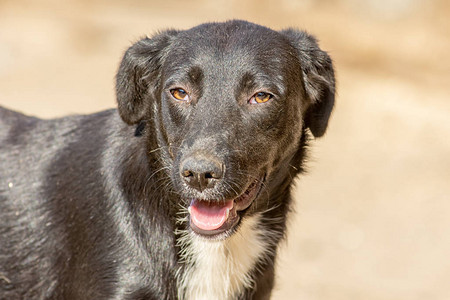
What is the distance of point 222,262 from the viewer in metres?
4.57

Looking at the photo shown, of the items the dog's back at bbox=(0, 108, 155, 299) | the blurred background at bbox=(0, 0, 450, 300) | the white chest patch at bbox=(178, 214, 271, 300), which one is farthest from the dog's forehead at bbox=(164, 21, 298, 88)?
the blurred background at bbox=(0, 0, 450, 300)

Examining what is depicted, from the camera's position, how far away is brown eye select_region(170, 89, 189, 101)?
4273 mm

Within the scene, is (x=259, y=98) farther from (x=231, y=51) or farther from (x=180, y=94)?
(x=180, y=94)

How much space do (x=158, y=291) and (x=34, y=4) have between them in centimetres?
1113

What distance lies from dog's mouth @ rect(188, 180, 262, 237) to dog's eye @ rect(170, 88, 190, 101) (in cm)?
51

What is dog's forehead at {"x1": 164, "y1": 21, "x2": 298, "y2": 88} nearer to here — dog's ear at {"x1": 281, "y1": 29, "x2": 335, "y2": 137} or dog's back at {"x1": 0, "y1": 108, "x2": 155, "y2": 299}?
dog's ear at {"x1": 281, "y1": 29, "x2": 335, "y2": 137}

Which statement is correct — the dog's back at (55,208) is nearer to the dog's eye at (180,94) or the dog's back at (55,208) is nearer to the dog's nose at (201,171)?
the dog's eye at (180,94)

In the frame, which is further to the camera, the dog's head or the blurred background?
the blurred background

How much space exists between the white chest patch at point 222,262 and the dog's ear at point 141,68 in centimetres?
76

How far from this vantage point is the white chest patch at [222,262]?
446 cm

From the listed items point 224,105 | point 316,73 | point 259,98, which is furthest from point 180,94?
point 316,73

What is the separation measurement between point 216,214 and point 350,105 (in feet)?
23.0

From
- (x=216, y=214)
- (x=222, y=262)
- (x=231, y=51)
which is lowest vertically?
(x=222, y=262)

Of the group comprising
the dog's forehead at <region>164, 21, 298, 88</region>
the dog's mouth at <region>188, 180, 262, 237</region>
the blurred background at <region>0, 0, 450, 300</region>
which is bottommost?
the blurred background at <region>0, 0, 450, 300</region>
